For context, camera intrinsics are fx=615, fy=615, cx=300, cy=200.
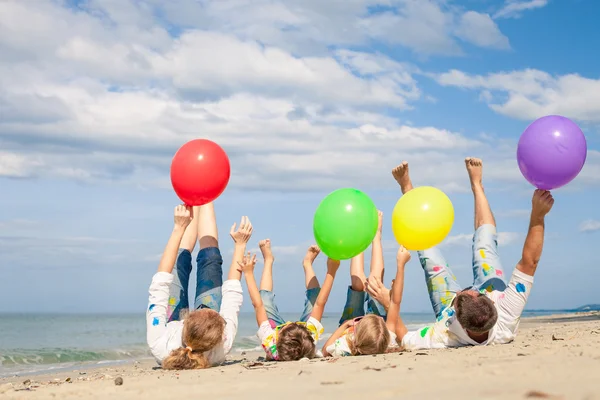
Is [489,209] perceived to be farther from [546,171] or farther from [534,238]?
[534,238]

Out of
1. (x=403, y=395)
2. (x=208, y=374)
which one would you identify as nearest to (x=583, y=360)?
(x=403, y=395)

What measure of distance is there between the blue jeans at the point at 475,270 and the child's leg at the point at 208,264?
2.00 m

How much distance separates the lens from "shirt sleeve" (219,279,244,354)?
525 centimetres

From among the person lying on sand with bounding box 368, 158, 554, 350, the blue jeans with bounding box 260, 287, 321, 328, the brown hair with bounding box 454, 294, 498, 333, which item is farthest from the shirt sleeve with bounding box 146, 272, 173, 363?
the brown hair with bounding box 454, 294, 498, 333

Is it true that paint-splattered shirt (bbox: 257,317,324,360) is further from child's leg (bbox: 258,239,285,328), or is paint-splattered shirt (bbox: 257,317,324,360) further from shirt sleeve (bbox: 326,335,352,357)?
child's leg (bbox: 258,239,285,328)

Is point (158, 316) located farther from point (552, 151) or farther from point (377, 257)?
point (552, 151)

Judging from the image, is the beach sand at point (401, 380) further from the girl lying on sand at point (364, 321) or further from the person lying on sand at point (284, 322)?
the person lying on sand at point (284, 322)

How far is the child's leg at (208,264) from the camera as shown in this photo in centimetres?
591

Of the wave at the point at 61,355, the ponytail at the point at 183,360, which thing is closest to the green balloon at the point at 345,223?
the ponytail at the point at 183,360

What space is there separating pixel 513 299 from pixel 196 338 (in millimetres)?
2564

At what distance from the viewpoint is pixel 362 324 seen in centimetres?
528

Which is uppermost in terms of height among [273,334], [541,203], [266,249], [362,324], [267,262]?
[541,203]

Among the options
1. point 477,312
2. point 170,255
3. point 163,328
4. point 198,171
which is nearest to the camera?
point 477,312

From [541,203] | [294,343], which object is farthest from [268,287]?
[541,203]
